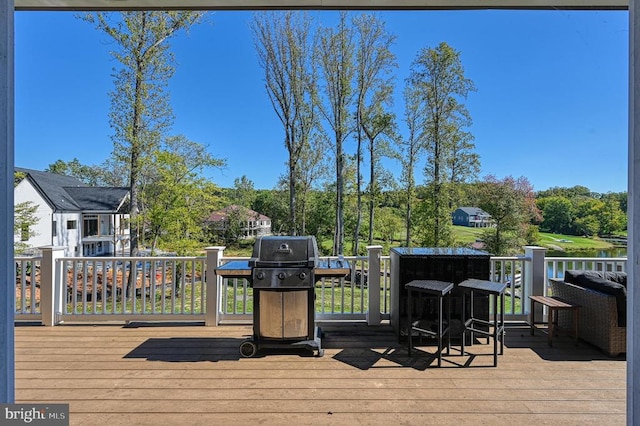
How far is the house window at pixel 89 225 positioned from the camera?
1212 cm

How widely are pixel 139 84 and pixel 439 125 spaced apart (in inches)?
331

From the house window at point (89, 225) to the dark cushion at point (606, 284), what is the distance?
1433 cm

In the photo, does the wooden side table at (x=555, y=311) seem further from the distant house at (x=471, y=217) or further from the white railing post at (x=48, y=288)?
the distant house at (x=471, y=217)

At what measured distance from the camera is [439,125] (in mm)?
8984

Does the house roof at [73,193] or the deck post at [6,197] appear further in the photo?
the house roof at [73,193]

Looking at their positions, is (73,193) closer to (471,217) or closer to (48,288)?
(48,288)

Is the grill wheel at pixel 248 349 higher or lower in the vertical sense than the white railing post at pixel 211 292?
lower

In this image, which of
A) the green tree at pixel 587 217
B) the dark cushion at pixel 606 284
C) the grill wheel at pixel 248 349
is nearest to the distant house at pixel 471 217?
the green tree at pixel 587 217

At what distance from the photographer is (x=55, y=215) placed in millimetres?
11125

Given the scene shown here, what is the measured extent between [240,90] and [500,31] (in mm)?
6943

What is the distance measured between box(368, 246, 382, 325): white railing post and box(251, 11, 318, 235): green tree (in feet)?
20.2

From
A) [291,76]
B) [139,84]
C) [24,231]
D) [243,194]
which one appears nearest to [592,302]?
[291,76]

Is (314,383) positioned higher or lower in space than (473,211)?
lower

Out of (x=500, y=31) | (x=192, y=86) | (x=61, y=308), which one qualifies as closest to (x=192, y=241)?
(x=192, y=86)
